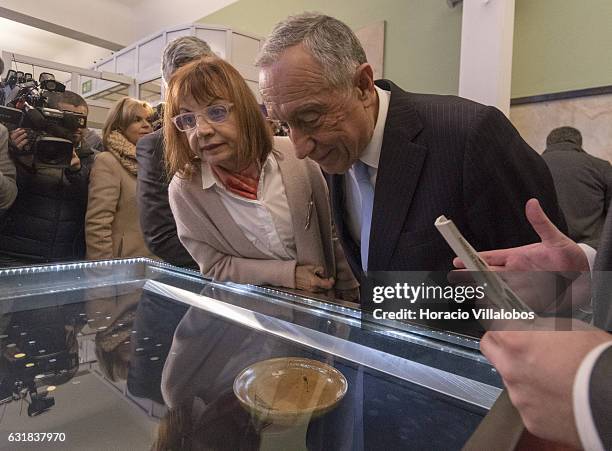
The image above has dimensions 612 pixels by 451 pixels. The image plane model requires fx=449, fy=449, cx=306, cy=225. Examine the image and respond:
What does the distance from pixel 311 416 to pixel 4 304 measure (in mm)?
795

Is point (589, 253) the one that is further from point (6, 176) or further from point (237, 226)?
point (6, 176)

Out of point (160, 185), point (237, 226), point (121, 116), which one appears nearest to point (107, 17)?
point (121, 116)

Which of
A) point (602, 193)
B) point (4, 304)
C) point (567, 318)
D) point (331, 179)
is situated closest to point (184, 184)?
point (331, 179)

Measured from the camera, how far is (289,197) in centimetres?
127

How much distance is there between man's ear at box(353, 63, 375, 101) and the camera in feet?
3.43

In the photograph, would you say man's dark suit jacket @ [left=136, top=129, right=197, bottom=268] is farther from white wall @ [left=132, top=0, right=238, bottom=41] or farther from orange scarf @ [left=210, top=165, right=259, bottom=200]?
white wall @ [left=132, top=0, right=238, bottom=41]

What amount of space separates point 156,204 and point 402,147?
0.88m

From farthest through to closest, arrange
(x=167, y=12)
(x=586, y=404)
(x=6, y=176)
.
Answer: (x=167, y=12) → (x=6, y=176) → (x=586, y=404)

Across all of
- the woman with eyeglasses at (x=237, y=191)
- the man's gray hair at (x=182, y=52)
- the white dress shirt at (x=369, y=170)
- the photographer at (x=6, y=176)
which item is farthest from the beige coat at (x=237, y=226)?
the photographer at (x=6, y=176)

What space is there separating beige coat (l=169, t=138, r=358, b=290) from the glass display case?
0.76 feet

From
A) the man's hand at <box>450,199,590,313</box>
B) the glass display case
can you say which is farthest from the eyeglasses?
the man's hand at <box>450,199,590,313</box>

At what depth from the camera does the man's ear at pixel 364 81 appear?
1044 mm

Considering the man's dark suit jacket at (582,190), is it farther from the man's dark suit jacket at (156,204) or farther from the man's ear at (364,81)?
the man's dark suit jacket at (156,204)

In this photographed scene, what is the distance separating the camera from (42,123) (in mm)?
1796
